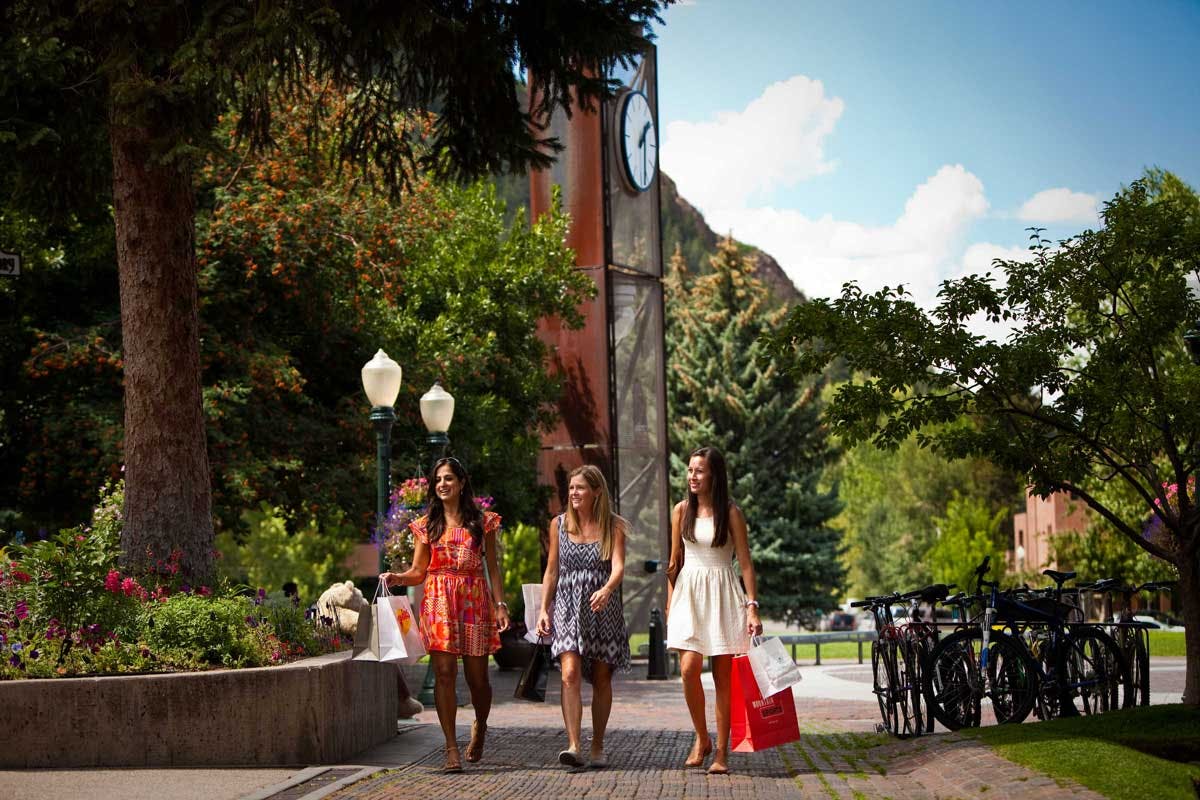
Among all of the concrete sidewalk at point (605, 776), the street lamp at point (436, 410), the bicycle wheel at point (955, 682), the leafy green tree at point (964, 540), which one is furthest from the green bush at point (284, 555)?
the bicycle wheel at point (955, 682)

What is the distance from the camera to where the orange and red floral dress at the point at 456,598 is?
962 cm

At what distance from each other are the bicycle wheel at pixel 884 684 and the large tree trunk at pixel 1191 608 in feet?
7.40

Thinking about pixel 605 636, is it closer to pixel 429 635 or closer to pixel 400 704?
pixel 429 635

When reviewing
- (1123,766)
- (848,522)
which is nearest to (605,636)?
(1123,766)

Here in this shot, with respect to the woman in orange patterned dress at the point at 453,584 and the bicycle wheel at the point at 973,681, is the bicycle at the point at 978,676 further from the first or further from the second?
the woman in orange patterned dress at the point at 453,584

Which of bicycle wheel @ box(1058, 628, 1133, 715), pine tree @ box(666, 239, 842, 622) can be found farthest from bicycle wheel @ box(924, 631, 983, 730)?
pine tree @ box(666, 239, 842, 622)

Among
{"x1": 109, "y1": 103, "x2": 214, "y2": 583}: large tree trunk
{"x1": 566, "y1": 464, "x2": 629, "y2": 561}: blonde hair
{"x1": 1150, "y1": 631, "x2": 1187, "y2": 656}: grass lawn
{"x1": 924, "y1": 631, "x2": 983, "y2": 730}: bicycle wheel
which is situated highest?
{"x1": 109, "y1": 103, "x2": 214, "y2": 583}: large tree trunk

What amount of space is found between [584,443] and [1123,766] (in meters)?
23.7

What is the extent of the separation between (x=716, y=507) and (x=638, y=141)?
Answer: 24170 mm

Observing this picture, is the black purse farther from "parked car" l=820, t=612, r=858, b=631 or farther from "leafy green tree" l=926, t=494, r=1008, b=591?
"parked car" l=820, t=612, r=858, b=631

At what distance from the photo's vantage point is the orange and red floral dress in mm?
9625

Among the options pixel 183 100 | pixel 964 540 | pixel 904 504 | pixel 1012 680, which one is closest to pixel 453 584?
pixel 183 100

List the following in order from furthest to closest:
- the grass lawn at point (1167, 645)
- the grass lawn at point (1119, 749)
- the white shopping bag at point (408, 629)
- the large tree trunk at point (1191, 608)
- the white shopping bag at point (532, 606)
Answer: the grass lawn at point (1167, 645)
the large tree trunk at point (1191, 608)
the white shopping bag at point (532, 606)
the white shopping bag at point (408, 629)
the grass lawn at point (1119, 749)

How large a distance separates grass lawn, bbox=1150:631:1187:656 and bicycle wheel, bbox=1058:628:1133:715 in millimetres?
17487
